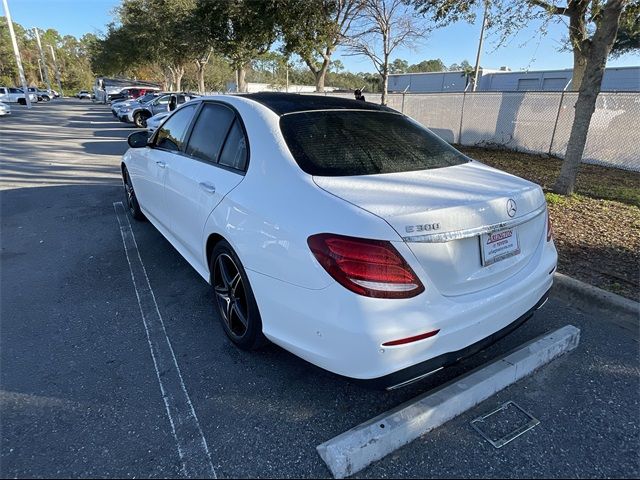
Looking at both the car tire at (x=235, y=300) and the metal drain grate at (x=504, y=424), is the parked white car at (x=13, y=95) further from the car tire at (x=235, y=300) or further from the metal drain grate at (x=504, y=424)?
the metal drain grate at (x=504, y=424)

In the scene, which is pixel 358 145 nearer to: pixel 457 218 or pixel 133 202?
pixel 457 218

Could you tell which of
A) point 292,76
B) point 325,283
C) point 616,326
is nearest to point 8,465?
point 325,283

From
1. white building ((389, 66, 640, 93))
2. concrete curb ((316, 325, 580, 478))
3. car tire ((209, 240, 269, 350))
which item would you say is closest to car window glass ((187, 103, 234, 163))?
car tire ((209, 240, 269, 350))

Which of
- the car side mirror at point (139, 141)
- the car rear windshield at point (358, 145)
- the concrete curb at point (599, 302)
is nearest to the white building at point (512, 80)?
the concrete curb at point (599, 302)

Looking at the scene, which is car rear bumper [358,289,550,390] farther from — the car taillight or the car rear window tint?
the car rear window tint

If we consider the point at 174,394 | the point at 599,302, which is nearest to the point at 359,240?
the point at 174,394

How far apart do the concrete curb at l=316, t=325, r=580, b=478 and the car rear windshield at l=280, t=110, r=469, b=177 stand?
129 cm

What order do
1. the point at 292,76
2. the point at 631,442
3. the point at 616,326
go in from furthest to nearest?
the point at 292,76, the point at 616,326, the point at 631,442

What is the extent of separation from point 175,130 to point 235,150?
149cm

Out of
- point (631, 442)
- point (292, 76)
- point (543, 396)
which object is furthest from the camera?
point (292, 76)

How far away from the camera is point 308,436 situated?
6.75 feet

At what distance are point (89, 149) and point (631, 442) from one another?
45.0 feet

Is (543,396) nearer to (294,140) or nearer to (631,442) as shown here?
(631,442)

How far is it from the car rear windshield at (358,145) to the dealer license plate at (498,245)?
673mm
